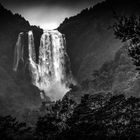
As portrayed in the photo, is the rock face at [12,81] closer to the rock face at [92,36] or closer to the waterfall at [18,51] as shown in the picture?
the waterfall at [18,51]

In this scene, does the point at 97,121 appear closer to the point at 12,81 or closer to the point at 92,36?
the point at 12,81

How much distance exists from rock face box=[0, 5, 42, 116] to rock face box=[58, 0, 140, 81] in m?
14.0

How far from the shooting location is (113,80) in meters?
61.2

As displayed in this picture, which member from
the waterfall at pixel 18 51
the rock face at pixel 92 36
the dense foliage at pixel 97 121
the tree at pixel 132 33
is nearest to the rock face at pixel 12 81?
the waterfall at pixel 18 51

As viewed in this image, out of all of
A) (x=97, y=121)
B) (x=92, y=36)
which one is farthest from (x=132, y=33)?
(x=92, y=36)

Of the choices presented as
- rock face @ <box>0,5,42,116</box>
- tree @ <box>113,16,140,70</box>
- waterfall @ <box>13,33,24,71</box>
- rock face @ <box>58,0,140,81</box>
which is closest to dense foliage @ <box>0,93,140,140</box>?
tree @ <box>113,16,140,70</box>

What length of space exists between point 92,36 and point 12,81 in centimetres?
3253

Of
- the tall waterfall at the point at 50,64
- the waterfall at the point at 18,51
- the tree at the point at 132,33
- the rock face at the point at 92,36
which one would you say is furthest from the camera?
the waterfall at the point at 18,51

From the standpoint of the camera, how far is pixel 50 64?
304 ft

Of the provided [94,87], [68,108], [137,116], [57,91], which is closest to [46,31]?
[57,91]

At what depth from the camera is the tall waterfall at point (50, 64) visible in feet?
299

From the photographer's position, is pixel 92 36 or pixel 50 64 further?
pixel 92 36

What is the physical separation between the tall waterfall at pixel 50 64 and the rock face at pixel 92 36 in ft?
11.7

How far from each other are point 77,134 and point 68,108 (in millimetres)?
7326
